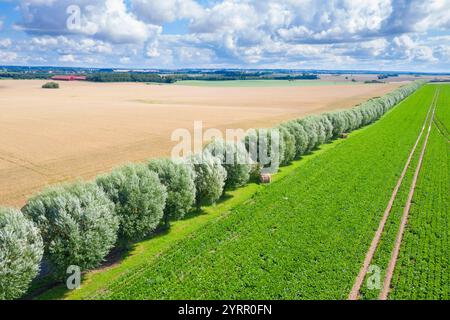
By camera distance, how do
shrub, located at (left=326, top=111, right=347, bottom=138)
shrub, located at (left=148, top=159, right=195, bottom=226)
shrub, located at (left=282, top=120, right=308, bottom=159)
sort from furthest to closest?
shrub, located at (left=326, top=111, right=347, bottom=138)
shrub, located at (left=282, top=120, right=308, bottom=159)
shrub, located at (left=148, top=159, right=195, bottom=226)

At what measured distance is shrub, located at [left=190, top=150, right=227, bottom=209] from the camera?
26.3 meters

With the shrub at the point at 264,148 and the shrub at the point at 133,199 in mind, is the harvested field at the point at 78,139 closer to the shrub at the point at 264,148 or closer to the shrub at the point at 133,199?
the shrub at the point at 133,199

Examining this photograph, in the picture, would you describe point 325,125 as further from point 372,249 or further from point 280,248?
point 280,248

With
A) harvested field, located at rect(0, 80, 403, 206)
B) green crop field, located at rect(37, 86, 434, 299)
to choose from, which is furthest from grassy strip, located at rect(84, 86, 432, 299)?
harvested field, located at rect(0, 80, 403, 206)

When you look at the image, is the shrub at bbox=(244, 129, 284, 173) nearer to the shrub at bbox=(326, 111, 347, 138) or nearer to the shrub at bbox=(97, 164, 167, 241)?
the shrub at bbox=(97, 164, 167, 241)

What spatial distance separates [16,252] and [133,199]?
266 inches

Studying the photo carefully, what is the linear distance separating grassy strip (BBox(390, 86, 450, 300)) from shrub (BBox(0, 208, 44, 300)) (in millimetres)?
16285

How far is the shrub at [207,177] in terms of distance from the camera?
86.4 ft

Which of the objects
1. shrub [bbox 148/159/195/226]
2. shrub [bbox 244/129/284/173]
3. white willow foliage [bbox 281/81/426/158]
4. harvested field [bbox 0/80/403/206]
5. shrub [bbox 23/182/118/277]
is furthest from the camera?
white willow foliage [bbox 281/81/426/158]

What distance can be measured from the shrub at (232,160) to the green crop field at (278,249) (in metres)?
2.21

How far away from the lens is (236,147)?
30.8m

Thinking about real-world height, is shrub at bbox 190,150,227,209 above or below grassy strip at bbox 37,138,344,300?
above

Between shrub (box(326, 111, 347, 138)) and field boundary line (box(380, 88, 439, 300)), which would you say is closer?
field boundary line (box(380, 88, 439, 300))
